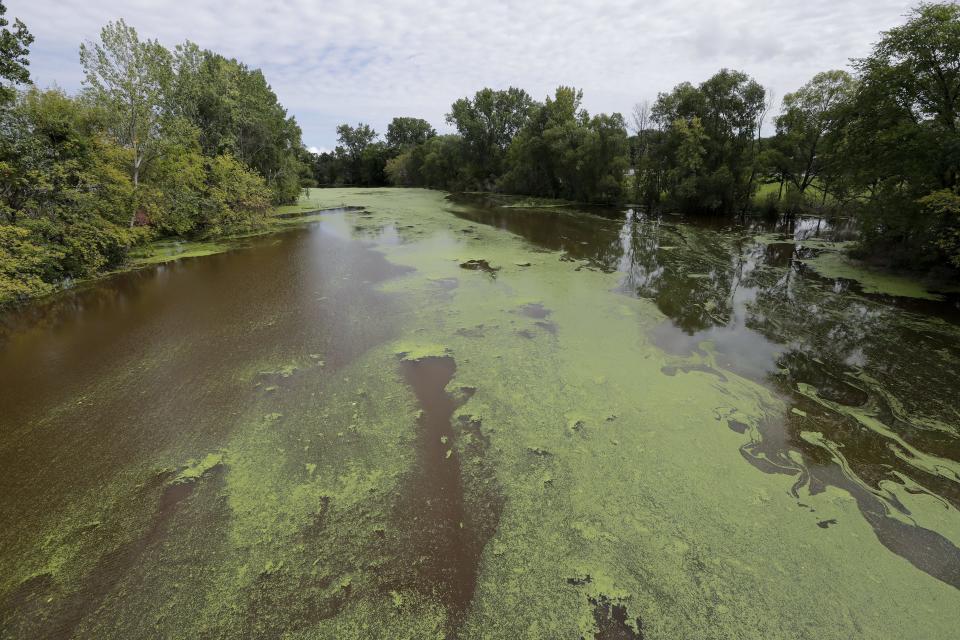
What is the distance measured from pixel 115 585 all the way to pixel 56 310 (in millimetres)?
7196

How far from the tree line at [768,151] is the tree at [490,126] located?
3.7 inches

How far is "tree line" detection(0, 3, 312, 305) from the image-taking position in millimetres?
7352

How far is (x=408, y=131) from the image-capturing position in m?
52.9

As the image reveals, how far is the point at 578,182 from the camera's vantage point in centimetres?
2430

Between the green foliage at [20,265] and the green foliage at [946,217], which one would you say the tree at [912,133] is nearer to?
→ the green foliage at [946,217]

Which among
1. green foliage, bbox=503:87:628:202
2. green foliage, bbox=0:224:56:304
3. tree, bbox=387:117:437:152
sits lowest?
green foliage, bbox=0:224:56:304

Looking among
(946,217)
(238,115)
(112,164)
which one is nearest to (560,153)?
(238,115)

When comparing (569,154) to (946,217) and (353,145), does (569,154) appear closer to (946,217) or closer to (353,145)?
(946,217)

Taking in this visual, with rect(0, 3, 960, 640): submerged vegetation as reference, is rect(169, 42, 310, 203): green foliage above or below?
above

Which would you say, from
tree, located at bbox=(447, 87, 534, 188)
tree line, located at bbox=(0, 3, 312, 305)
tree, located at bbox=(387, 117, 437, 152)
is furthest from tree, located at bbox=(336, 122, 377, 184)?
tree line, located at bbox=(0, 3, 312, 305)

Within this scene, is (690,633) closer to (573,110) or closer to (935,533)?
(935,533)

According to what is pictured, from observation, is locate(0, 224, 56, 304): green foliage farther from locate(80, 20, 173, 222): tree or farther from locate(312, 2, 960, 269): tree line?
locate(312, 2, 960, 269): tree line

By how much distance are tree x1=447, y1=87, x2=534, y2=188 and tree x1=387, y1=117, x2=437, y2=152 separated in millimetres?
18445

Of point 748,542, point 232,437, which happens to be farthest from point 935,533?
point 232,437
